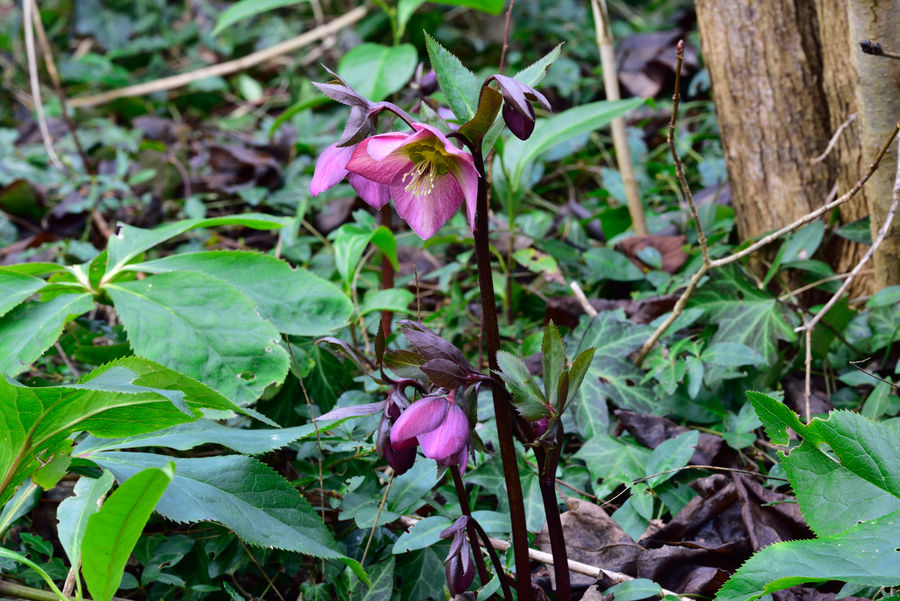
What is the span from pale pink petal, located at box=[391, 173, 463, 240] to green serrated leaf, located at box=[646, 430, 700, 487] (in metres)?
0.68

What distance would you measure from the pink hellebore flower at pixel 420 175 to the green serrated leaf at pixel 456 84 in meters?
0.10

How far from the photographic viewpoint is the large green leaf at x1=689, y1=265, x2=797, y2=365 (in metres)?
1.59

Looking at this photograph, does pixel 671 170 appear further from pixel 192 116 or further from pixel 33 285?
pixel 192 116

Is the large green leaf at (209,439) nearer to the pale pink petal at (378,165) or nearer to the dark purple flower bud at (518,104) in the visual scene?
the pale pink petal at (378,165)

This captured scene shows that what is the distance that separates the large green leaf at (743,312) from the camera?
159 centimetres

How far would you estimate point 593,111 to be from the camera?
6.29 feet

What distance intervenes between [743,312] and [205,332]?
1143 millimetres

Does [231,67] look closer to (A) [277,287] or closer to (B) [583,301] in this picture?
(A) [277,287]

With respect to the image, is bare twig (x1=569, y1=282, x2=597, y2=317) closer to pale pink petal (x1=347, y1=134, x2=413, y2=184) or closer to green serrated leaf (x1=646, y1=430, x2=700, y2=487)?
green serrated leaf (x1=646, y1=430, x2=700, y2=487)

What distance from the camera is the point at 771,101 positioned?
5.86 ft

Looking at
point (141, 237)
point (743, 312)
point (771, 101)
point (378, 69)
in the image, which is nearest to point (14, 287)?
point (141, 237)

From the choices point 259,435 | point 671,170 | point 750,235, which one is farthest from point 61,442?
point 671,170

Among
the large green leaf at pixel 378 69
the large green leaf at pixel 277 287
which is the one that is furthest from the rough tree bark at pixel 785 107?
the large green leaf at pixel 277 287

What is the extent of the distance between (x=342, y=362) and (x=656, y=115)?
1967 mm
